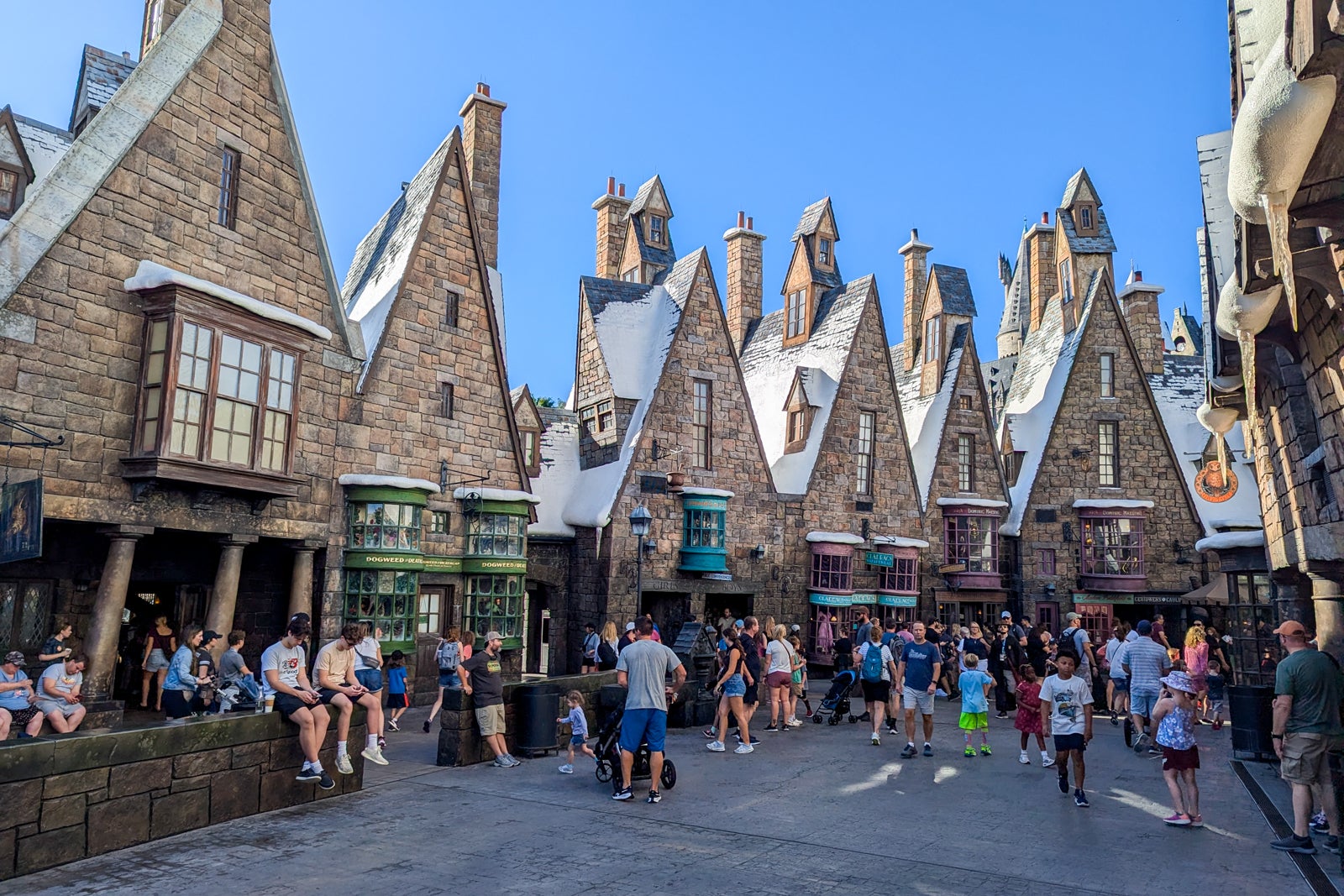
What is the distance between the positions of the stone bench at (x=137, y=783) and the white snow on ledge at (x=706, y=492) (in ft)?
46.6

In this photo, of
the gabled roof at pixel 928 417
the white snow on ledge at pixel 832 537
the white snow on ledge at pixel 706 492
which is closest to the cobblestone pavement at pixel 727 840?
the white snow on ledge at pixel 706 492

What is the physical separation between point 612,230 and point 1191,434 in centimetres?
1908

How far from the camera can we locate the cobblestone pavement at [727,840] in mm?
6582

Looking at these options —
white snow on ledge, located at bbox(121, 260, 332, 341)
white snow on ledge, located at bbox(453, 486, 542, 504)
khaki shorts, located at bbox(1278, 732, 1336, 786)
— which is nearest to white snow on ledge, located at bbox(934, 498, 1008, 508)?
white snow on ledge, located at bbox(453, 486, 542, 504)

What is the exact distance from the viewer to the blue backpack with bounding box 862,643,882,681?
13.2 meters

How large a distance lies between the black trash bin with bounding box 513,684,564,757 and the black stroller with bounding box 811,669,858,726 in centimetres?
550

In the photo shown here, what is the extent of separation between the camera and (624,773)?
9109 mm

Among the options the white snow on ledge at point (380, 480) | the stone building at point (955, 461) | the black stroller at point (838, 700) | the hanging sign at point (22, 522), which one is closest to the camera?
the hanging sign at point (22, 522)

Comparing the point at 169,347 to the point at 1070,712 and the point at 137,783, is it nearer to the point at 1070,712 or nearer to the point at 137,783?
the point at 137,783

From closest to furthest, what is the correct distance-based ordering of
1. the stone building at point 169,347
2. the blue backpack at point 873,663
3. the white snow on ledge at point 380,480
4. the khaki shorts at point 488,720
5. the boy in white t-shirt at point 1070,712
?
the boy in white t-shirt at point 1070,712 → the khaki shorts at point 488,720 → the stone building at point 169,347 → the blue backpack at point 873,663 → the white snow on ledge at point 380,480

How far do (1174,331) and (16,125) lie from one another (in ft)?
254

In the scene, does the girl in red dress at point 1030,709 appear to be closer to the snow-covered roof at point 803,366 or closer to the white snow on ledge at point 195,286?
the white snow on ledge at point 195,286

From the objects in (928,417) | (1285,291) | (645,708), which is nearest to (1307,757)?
(1285,291)

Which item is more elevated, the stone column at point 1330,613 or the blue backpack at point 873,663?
the stone column at point 1330,613
